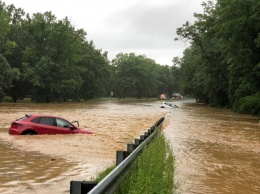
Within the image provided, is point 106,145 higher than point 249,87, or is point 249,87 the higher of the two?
point 249,87

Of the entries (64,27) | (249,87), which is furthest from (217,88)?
(64,27)

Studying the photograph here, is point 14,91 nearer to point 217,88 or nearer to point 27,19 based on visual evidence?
point 27,19

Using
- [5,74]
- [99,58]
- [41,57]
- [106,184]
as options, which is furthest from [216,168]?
[99,58]

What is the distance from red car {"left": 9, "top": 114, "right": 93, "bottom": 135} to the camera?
53.5 ft

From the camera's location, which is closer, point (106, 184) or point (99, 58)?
point (106, 184)

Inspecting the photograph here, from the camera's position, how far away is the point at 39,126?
16.6 metres

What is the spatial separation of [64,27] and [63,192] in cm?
6939

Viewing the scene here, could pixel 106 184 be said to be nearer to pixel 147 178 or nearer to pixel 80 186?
pixel 80 186

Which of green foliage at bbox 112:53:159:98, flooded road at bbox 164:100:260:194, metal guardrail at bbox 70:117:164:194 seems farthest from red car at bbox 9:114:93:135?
green foliage at bbox 112:53:159:98

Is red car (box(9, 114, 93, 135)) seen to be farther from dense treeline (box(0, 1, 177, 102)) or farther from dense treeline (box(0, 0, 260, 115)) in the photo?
dense treeline (box(0, 1, 177, 102))

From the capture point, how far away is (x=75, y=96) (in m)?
87.8

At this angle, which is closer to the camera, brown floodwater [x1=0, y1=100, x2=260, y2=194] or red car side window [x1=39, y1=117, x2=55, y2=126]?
brown floodwater [x1=0, y1=100, x2=260, y2=194]

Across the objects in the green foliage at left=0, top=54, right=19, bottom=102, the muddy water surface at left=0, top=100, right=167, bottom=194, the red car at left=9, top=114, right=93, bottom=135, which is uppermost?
the green foliage at left=0, top=54, right=19, bottom=102

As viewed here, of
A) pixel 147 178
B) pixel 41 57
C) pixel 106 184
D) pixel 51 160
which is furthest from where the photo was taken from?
pixel 41 57
